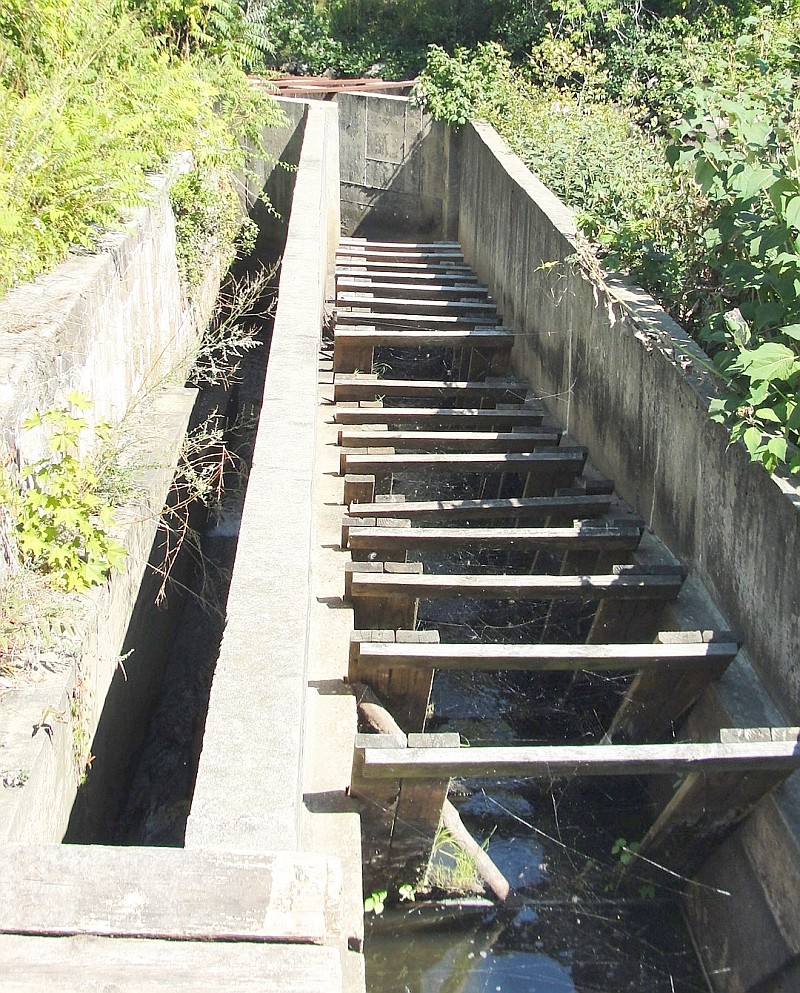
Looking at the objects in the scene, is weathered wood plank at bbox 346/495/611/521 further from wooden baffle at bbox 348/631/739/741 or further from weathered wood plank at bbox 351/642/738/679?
weathered wood plank at bbox 351/642/738/679

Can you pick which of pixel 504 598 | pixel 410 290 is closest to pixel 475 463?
pixel 504 598

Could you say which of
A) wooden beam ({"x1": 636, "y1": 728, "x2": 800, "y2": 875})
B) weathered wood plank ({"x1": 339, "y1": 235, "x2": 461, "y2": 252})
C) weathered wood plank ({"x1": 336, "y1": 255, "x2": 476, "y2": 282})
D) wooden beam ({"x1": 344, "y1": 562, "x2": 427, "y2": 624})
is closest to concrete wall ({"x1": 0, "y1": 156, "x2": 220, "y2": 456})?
wooden beam ({"x1": 344, "y1": 562, "x2": 427, "y2": 624})

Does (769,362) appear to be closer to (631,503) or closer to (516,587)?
(516,587)

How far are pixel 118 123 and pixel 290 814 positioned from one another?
4679 mm

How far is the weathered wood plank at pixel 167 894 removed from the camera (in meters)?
2.02

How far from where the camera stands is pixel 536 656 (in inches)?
151

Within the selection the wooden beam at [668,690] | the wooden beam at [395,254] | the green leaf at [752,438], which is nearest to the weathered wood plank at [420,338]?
the wooden beam at [395,254]

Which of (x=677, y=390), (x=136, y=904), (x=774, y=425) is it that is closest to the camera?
(x=136, y=904)

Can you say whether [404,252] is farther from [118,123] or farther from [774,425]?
[774,425]

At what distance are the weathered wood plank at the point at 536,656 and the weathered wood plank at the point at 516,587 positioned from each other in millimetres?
535

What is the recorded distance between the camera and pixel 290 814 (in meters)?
2.38

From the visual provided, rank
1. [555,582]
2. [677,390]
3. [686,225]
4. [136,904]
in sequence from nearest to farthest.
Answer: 1. [136,904]
2. [555,582]
3. [677,390]
4. [686,225]

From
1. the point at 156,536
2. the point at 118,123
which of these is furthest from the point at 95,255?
the point at 156,536

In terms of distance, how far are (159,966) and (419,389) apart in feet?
17.8
